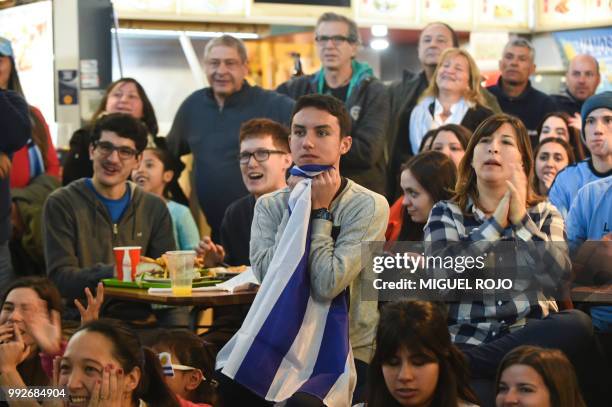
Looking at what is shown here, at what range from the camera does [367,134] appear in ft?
21.3

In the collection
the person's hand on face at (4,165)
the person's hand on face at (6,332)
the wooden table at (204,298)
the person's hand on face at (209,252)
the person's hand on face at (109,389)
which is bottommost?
the person's hand on face at (109,389)

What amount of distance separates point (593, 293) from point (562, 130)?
95.8 inches

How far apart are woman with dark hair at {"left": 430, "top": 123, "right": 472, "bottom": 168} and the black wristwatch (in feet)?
5.70

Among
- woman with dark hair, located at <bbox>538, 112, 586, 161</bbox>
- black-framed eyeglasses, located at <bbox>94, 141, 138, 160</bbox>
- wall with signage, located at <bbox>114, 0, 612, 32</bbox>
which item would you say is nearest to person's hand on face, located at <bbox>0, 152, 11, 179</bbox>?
black-framed eyeglasses, located at <bbox>94, 141, 138, 160</bbox>

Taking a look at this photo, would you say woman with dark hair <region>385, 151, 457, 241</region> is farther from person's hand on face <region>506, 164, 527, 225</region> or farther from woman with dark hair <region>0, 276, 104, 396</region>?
woman with dark hair <region>0, 276, 104, 396</region>

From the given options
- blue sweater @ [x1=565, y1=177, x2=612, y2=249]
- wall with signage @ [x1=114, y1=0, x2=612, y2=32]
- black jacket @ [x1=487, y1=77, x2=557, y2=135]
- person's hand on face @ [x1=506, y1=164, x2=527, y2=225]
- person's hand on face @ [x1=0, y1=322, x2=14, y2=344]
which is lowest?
person's hand on face @ [x1=0, y1=322, x2=14, y2=344]

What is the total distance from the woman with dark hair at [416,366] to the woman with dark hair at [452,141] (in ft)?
6.72

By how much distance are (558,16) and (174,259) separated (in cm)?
693

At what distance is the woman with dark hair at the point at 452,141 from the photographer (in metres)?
5.61

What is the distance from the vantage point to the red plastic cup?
4930mm

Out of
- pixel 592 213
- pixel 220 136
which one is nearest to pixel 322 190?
pixel 592 213

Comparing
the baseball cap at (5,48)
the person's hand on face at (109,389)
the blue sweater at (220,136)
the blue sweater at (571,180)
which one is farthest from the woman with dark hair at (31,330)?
the blue sweater at (571,180)

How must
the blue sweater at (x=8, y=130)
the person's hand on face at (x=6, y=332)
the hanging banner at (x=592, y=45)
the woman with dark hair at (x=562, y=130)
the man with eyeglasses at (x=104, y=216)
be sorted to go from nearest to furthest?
1. the person's hand on face at (x=6, y=332)
2. the blue sweater at (x=8, y=130)
3. the man with eyeglasses at (x=104, y=216)
4. the woman with dark hair at (x=562, y=130)
5. the hanging banner at (x=592, y=45)

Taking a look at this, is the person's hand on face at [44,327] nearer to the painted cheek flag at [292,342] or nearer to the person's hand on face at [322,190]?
the painted cheek flag at [292,342]
